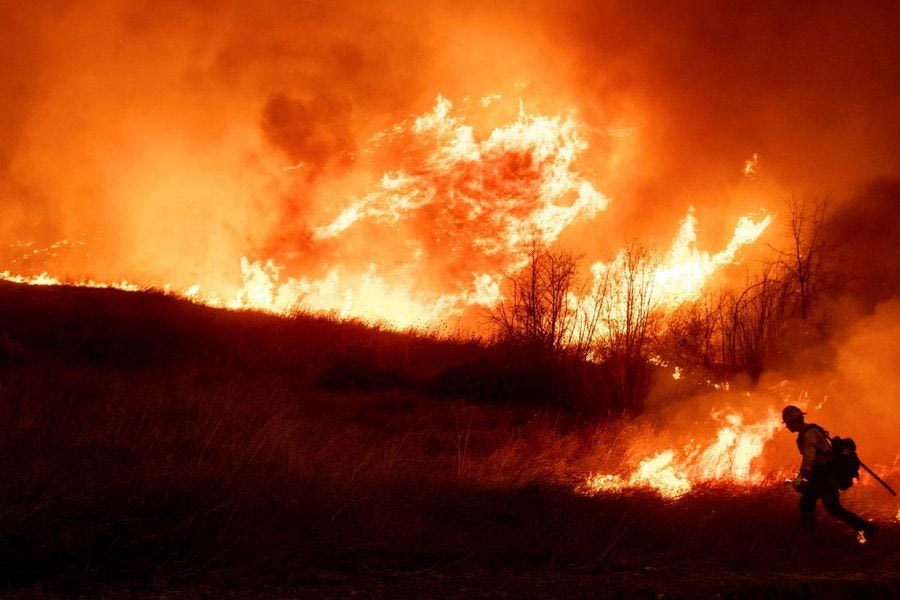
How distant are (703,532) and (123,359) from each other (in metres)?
12.2

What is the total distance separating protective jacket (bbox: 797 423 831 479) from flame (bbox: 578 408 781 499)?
Answer: 1.99 metres

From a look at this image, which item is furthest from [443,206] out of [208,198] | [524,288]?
[208,198]

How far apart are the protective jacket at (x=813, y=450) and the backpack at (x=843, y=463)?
0.07m

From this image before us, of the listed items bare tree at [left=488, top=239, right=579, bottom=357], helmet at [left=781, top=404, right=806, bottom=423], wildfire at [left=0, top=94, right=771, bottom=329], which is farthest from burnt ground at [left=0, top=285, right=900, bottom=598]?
Result: wildfire at [left=0, top=94, right=771, bottom=329]

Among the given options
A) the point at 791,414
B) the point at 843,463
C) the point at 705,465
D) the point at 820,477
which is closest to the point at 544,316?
the point at 705,465

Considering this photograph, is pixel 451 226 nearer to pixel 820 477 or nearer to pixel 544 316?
pixel 544 316

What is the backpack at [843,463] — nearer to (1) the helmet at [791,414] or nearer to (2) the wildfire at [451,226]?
(1) the helmet at [791,414]

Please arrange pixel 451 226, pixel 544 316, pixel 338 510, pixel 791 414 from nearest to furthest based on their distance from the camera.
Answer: pixel 338 510
pixel 791 414
pixel 544 316
pixel 451 226

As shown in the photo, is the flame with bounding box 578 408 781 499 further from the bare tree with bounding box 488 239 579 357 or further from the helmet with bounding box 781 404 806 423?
the bare tree with bounding box 488 239 579 357

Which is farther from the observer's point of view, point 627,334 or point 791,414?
point 627,334

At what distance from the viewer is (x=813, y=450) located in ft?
23.3

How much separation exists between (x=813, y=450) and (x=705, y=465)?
4.26 metres

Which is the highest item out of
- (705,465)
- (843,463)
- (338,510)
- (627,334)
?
(627,334)

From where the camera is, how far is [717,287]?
2305 cm
